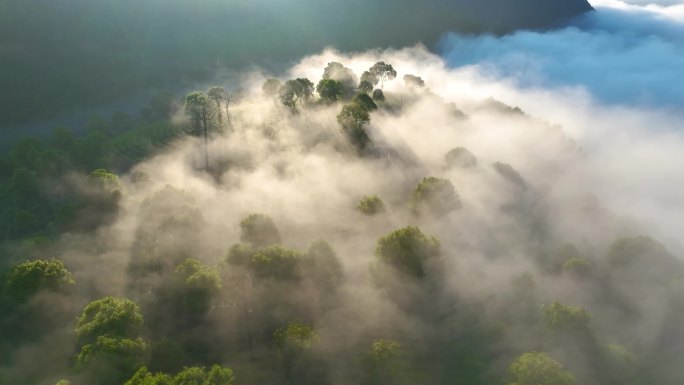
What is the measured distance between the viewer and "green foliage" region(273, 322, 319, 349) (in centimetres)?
6562

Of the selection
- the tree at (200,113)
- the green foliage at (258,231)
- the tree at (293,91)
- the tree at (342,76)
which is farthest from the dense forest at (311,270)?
the tree at (342,76)

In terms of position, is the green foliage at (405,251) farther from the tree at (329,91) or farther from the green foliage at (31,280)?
the tree at (329,91)

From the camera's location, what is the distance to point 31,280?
2817 inches

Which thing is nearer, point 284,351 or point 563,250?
point 284,351

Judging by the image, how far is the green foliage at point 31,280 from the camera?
71000 millimetres

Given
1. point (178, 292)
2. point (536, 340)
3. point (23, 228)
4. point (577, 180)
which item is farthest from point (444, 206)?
point (23, 228)

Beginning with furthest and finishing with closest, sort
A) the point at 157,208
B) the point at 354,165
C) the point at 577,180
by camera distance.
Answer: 1. the point at 577,180
2. the point at 354,165
3. the point at 157,208

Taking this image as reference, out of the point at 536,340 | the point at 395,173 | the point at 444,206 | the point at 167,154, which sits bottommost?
the point at 536,340

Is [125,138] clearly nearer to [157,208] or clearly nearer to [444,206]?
[157,208]

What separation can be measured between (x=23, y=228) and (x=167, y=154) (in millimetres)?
44829

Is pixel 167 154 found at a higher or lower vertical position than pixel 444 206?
higher

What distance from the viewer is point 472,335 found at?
260ft

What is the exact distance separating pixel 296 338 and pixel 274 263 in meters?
17.1

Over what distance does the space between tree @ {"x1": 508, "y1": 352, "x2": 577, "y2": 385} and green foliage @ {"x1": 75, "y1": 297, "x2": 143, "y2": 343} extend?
57.6 m
